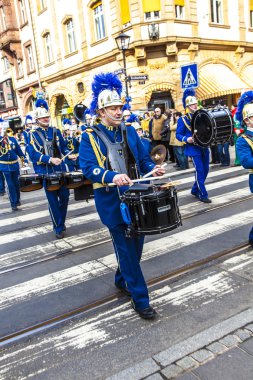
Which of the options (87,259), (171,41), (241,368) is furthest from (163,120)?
(241,368)

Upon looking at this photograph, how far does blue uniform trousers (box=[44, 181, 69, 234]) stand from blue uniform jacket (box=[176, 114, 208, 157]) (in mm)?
2722

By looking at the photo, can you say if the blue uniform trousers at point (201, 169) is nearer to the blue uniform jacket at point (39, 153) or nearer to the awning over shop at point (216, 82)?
the blue uniform jacket at point (39, 153)

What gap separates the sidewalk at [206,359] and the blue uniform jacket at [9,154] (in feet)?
22.2

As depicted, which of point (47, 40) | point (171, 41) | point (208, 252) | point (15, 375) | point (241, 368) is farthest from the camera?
point (47, 40)

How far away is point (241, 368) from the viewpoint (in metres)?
2.61

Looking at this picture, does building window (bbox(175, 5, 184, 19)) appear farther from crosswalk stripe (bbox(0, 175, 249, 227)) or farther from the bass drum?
the bass drum

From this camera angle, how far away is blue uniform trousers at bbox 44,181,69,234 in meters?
5.86

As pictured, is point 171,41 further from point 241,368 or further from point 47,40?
point 241,368

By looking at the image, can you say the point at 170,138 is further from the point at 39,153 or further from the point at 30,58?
Answer: the point at 30,58

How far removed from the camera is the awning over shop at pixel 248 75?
2192 cm

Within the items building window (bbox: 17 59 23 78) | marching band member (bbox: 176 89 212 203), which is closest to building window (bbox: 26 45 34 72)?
building window (bbox: 17 59 23 78)

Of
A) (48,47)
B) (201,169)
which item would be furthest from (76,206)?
(48,47)

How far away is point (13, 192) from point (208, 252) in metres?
5.23

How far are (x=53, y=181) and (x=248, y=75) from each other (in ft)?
66.3
